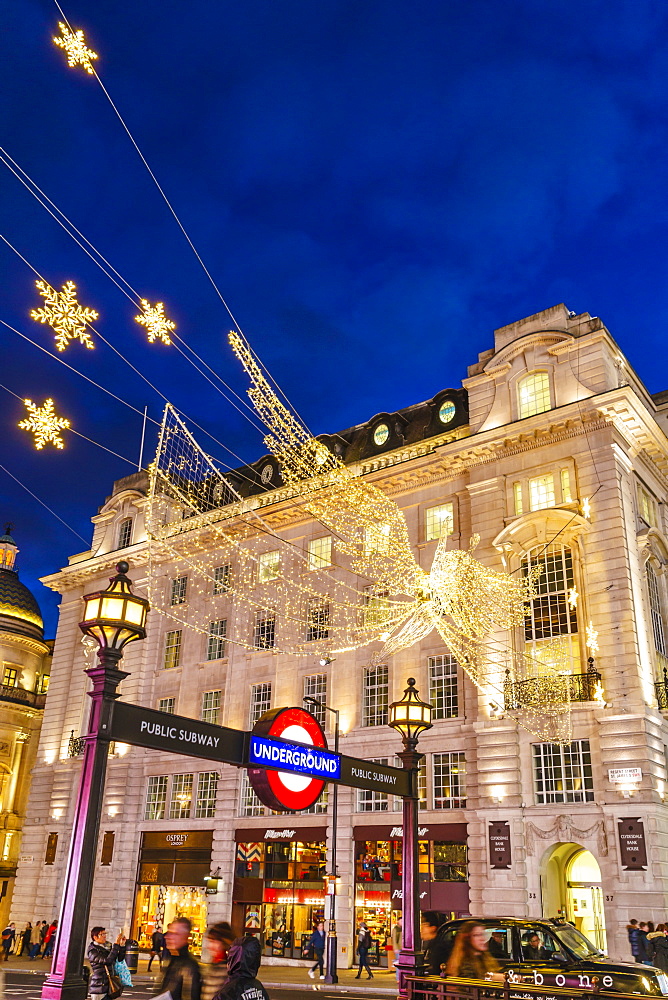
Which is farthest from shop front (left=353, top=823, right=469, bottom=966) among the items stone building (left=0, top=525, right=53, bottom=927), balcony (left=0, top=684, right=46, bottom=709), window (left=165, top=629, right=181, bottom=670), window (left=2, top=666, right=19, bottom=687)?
window (left=2, top=666, right=19, bottom=687)

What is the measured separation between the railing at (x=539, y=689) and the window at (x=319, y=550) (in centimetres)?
1113

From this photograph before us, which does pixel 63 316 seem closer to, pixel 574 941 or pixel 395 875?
pixel 574 941

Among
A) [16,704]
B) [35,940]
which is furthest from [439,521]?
[16,704]

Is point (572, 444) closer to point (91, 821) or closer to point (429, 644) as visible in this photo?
point (429, 644)

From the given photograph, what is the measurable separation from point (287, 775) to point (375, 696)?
23.1 m

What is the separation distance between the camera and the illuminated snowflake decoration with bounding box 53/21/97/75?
30.8 ft

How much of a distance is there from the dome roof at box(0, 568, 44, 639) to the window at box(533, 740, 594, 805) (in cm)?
4182

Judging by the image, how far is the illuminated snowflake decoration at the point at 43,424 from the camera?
11.4 m

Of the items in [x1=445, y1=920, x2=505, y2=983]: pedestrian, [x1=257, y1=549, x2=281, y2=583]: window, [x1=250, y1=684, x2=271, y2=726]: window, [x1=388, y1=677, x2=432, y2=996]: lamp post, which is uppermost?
[x1=257, y1=549, x2=281, y2=583]: window

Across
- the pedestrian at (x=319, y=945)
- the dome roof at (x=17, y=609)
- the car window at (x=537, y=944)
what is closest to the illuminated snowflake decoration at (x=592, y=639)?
the pedestrian at (x=319, y=945)

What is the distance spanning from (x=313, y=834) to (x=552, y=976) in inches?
826

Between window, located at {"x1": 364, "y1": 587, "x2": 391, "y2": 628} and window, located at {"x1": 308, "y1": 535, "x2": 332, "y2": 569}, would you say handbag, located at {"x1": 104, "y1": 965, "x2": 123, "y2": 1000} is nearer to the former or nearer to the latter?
window, located at {"x1": 364, "y1": 587, "x2": 391, "y2": 628}

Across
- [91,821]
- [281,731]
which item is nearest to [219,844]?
[281,731]

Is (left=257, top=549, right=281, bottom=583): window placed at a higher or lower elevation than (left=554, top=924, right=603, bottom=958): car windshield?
higher
